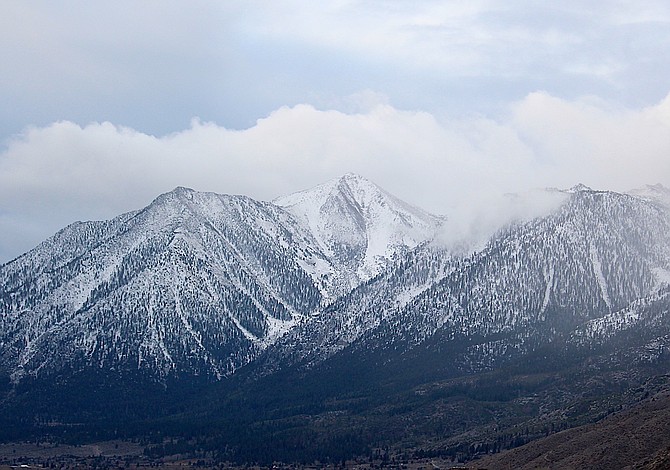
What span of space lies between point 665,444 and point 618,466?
33.8 ft

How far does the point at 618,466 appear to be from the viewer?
653ft

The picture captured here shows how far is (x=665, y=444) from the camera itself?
200 m
